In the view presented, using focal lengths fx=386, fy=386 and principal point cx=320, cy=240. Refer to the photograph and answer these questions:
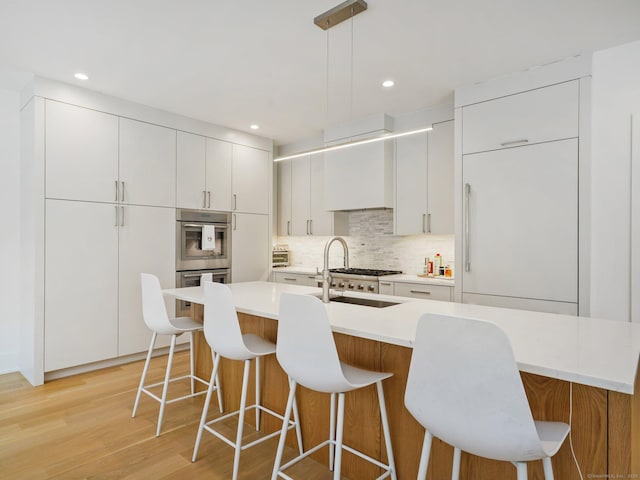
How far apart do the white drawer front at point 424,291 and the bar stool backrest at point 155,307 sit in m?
2.20

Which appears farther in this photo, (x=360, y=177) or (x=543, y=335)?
(x=360, y=177)

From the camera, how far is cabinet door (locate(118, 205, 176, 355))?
3.78 metres

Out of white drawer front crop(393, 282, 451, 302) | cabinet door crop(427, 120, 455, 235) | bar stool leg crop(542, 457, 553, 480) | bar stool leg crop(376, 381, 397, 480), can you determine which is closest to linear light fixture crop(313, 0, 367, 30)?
cabinet door crop(427, 120, 455, 235)

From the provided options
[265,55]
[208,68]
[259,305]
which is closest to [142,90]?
[208,68]

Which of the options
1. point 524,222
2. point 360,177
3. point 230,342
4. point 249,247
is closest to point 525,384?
point 230,342

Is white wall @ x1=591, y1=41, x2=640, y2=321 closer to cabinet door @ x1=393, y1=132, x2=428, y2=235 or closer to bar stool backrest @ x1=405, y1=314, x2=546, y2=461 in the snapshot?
cabinet door @ x1=393, y1=132, x2=428, y2=235

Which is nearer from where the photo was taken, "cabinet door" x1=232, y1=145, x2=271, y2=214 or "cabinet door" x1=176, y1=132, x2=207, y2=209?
"cabinet door" x1=176, y1=132, x2=207, y2=209

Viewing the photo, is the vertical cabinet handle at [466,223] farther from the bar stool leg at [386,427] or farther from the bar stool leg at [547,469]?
the bar stool leg at [547,469]

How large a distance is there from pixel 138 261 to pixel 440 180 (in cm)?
315

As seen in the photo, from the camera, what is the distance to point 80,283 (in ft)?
11.5

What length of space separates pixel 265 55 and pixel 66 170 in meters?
2.07

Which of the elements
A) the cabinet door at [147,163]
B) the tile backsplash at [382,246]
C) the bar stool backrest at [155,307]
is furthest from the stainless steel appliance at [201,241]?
the bar stool backrest at [155,307]

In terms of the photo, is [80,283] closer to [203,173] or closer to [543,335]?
[203,173]

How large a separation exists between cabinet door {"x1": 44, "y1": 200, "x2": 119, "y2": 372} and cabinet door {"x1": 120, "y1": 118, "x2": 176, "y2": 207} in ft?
1.01
